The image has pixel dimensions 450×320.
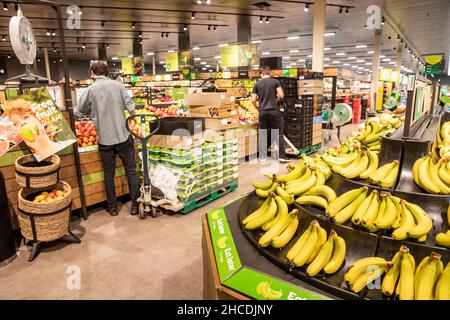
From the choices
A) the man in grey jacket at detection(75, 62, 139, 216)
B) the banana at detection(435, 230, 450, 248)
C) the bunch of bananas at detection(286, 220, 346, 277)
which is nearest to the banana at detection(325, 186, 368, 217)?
the bunch of bananas at detection(286, 220, 346, 277)

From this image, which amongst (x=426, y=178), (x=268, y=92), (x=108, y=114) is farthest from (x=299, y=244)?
(x=268, y=92)

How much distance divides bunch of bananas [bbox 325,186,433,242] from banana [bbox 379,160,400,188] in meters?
0.11

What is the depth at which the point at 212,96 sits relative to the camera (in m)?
5.90

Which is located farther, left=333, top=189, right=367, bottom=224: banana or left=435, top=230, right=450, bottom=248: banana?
left=333, top=189, right=367, bottom=224: banana

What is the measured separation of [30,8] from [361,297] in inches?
512

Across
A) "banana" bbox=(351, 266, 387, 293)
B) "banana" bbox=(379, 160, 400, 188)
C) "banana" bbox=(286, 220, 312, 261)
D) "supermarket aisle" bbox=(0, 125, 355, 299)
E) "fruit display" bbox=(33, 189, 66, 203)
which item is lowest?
"supermarket aisle" bbox=(0, 125, 355, 299)

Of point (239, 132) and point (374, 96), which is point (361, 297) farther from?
point (374, 96)

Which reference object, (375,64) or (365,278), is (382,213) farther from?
(375,64)

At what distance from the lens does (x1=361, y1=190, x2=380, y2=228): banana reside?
1.44 metres

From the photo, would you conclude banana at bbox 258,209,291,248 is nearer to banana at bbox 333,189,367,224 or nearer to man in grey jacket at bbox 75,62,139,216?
banana at bbox 333,189,367,224

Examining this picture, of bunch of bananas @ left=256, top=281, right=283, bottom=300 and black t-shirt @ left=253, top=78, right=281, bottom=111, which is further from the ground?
black t-shirt @ left=253, top=78, right=281, bottom=111

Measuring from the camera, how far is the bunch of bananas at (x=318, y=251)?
1.40 m

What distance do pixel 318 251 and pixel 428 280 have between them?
0.44 meters
